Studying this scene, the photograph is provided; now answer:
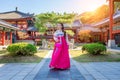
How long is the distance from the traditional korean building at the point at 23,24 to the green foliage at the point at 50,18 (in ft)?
28.8

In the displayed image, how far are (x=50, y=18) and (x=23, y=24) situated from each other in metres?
14.6

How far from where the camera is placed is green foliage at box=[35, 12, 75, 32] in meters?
31.4

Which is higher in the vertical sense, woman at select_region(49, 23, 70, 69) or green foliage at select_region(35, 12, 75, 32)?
green foliage at select_region(35, 12, 75, 32)

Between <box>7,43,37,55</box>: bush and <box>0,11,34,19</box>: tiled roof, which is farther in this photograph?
<box>0,11,34,19</box>: tiled roof

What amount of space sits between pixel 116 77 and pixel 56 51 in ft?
8.81

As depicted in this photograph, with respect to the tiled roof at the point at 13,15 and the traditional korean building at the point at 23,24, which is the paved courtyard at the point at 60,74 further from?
the tiled roof at the point at 13,15

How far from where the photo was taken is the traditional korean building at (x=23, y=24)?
40344 mm

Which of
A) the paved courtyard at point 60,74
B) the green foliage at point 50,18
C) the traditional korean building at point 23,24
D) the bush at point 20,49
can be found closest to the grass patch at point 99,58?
the bush at point 20,49

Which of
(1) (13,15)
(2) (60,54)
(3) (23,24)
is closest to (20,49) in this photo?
(2) (60,54)

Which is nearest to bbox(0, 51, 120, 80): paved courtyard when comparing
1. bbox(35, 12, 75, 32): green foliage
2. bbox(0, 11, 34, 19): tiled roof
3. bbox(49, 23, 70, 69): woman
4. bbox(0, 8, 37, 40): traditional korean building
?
bbox(49, 23, 70, 69): woman

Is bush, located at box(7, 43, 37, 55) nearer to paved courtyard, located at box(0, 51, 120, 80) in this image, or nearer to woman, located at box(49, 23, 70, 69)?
paved courtyard, located at box(0, 51, 120, 80)

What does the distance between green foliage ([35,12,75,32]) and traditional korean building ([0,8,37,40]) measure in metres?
8.79

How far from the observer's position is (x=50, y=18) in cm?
3177

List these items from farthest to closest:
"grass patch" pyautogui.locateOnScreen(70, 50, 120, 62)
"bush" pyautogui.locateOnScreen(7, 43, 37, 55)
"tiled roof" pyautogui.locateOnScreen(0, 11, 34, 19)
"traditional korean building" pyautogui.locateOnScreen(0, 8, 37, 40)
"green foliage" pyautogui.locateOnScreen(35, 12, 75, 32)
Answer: "tiled roof" pyautogui.locateOnScreen(0, 11, 34, 19), "traditional korean building" pyautogui.locateOnScreen(0, 8, 37, 40), "green foliage" pyautogui.locateOnScreen(35, 12, 75, 32), "bush" pyautogui.locateOnScreen(7, 43, 37, 55), "grass patch" pyautogui.locateOnScreen(70, 50, 120, 62)
